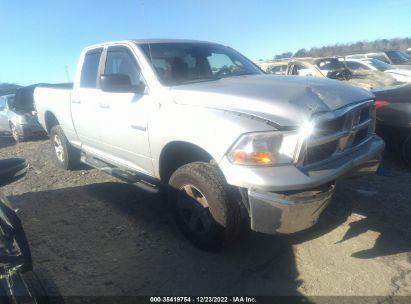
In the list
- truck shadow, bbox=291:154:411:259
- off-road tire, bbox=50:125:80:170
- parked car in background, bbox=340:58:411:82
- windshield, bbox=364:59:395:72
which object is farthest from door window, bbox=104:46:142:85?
windshield, bbox=364:59:395:72

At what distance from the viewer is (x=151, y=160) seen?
12.2 feet

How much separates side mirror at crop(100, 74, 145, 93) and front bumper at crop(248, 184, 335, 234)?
70.7 inches

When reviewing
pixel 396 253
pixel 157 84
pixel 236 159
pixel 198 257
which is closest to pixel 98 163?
pixel 157 84

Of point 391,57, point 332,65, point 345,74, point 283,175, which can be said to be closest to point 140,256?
point 283,175

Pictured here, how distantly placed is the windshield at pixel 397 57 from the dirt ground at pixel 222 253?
55.1 ft

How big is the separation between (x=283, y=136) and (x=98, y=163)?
3113 millimetres

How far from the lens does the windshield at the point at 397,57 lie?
19.1 m

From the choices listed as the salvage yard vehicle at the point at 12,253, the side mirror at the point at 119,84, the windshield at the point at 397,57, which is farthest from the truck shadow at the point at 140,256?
the windshield at the point at 397,57

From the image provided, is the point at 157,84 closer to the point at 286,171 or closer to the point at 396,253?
the point at 286,171

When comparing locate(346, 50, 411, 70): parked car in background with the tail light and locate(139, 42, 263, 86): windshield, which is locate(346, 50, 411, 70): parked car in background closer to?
the tail light

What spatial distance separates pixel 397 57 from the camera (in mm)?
19438

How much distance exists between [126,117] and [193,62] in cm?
106

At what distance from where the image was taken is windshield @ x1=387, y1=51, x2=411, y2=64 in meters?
19.1

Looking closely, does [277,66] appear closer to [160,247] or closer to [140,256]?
[160,247]
